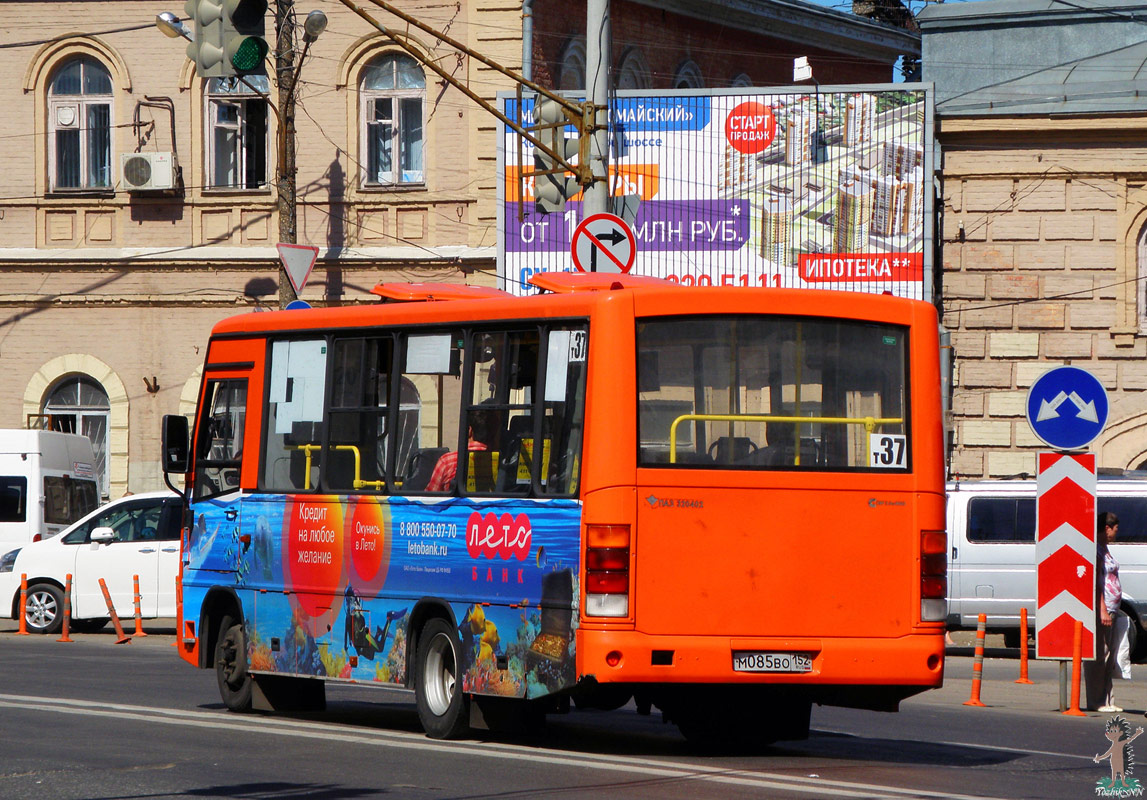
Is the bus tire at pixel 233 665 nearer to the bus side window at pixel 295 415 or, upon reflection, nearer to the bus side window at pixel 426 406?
the bus side window at pixel 295 415

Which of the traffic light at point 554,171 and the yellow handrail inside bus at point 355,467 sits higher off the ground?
the traffic light at point 554,171

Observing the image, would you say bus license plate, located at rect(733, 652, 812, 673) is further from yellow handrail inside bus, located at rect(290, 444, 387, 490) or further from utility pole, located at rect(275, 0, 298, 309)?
utility pole, located at rect(275, 0, 298, 309)

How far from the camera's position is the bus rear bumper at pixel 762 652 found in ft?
33.3

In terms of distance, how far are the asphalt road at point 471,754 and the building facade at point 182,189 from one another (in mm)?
13906

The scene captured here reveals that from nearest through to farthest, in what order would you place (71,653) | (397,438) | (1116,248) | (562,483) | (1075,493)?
(562,483) < (397,438) < (1075,493) < (71,653) < (1116,248)

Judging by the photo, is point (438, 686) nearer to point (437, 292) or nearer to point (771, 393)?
point (437, 292)

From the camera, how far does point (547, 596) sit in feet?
34.7

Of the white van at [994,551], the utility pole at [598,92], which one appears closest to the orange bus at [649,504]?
the utility pole at [598,92]

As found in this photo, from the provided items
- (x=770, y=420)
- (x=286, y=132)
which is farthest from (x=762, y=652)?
(x=286, y=132)

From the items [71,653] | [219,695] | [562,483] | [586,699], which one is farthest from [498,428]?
[71,653]

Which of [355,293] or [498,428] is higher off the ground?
[355,293]

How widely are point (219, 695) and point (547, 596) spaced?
537 centimetres

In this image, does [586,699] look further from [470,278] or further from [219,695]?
[470,278]

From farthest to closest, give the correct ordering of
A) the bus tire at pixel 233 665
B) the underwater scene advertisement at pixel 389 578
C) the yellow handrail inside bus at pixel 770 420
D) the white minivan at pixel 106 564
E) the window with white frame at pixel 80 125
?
1. the window with white frame at pixel 80 125
2. the white minivan at pixel 106 564
3. the bus tire at pixel 233 665
4. the underwater scene advertisement at pixel 389 578
5. the yellow handrail inside bus at pixel 770 420
